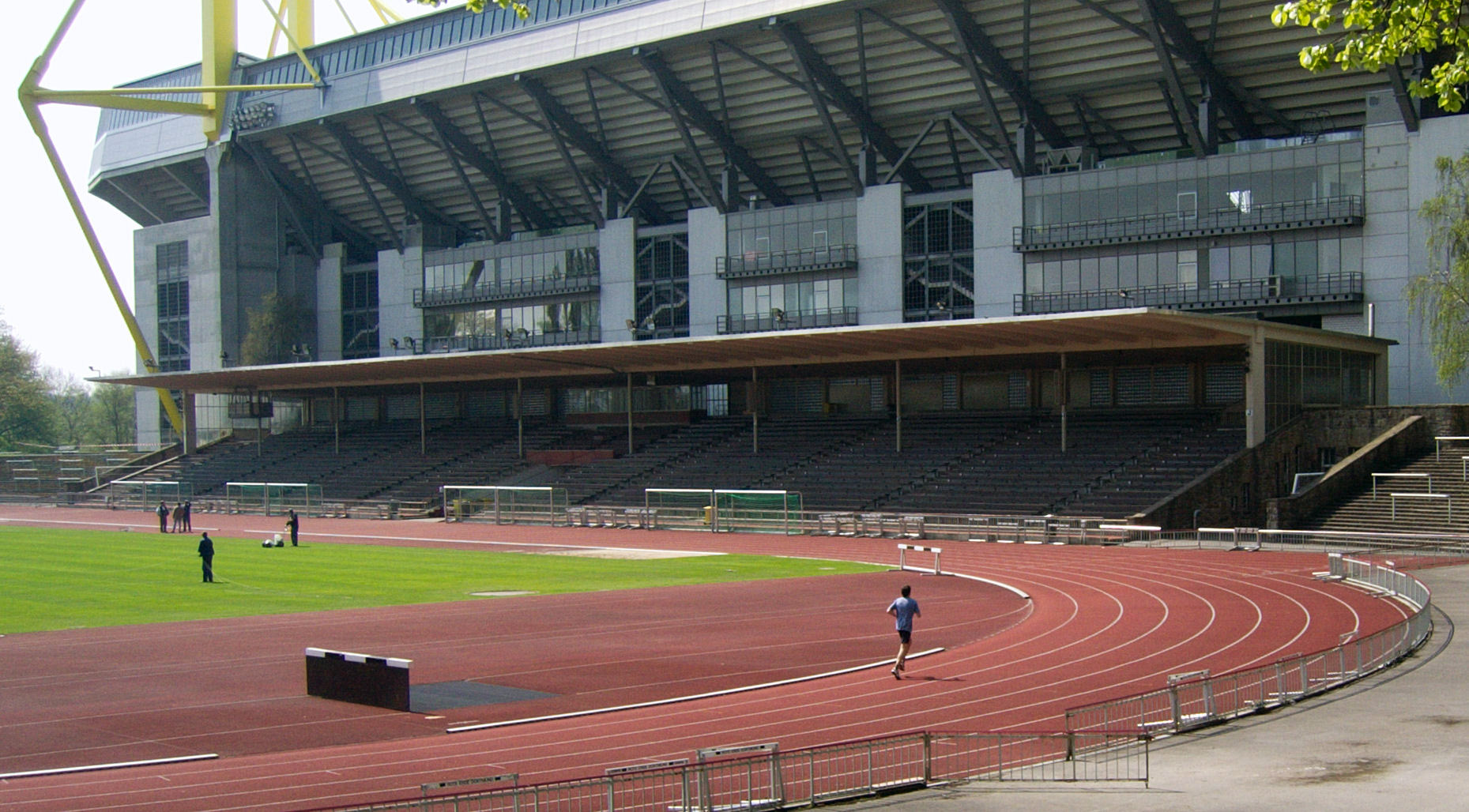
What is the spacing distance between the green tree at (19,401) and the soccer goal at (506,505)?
65610 mm

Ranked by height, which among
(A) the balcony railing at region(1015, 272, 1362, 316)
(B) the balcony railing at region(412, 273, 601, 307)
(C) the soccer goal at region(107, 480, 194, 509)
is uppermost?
(B) the balcony railing at region(412, 273, 601, 307)

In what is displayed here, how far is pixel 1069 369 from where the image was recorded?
6175 centimetres

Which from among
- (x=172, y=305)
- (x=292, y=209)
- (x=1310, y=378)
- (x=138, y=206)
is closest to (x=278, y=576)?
(x=1310, y=378)

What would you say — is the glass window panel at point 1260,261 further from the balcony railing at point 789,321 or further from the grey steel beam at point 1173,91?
the balcony railing at point 789,321

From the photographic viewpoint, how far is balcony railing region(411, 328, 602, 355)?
8444cm

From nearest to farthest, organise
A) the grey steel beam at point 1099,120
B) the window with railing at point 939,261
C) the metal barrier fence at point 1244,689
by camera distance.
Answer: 1. the metal barrier fence at point 1244,689
2. the grey steel beam at point 1099,120
3. the window with railing at point 939,261

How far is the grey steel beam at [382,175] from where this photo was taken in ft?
280

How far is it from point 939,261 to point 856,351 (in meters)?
12.4

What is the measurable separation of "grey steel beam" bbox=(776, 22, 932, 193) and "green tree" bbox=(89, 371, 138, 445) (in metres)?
105

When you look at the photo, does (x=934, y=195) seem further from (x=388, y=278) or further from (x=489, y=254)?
(x=388, y=278)

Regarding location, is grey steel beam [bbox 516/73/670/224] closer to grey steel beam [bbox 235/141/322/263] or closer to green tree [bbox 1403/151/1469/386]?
grey steel beam [bbox 235/141/322/263]

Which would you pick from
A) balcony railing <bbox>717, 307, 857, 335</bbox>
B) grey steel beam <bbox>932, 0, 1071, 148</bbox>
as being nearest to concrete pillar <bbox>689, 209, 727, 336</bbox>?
balcony railing <bbox>717, 307, 857, 335</bbox>

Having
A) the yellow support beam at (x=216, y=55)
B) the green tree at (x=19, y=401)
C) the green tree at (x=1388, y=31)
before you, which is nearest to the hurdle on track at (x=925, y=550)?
the green tree at (x=1388, y=31)

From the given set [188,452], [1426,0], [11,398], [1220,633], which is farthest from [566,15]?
[11,398]
